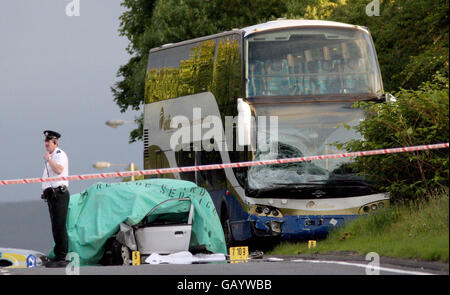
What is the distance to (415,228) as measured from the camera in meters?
15.2

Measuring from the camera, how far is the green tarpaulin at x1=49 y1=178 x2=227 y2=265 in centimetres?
1602

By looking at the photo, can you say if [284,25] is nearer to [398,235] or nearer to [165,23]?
[398,235]

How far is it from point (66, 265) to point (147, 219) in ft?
5.91

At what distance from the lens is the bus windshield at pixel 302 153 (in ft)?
67.7

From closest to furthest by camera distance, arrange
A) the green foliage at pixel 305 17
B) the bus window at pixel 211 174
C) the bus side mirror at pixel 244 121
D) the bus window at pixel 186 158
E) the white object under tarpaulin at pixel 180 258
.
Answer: the white object under tarpaulin at pixel 180 258
the bus side mirror at pixel 244 121
the bus window at pixel 211 174
the bus window at pixel 186 158
the green foliage at pixel 305 17

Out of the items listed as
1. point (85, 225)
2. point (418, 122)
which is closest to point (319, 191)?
point (418, 122)

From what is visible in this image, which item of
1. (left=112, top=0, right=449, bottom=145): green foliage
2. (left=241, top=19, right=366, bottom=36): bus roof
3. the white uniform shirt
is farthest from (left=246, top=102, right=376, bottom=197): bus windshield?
(left=112, top=0, right=449, bottom=145): green foliage

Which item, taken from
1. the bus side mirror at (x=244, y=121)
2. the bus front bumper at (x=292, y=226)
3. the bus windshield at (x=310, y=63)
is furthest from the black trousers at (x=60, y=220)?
the bus windshield at (x=310, y=63)

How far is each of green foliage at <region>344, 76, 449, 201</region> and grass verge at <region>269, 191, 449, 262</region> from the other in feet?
1.47

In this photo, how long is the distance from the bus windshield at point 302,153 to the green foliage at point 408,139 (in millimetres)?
1183

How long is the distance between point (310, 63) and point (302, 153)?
206cm

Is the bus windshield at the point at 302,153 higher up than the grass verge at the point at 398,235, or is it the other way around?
the bus windshield at the point at 302,153

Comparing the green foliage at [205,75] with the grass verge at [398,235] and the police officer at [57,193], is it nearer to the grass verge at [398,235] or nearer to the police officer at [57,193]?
the grass verge at [398,235]

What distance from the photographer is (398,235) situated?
51.8 ft
